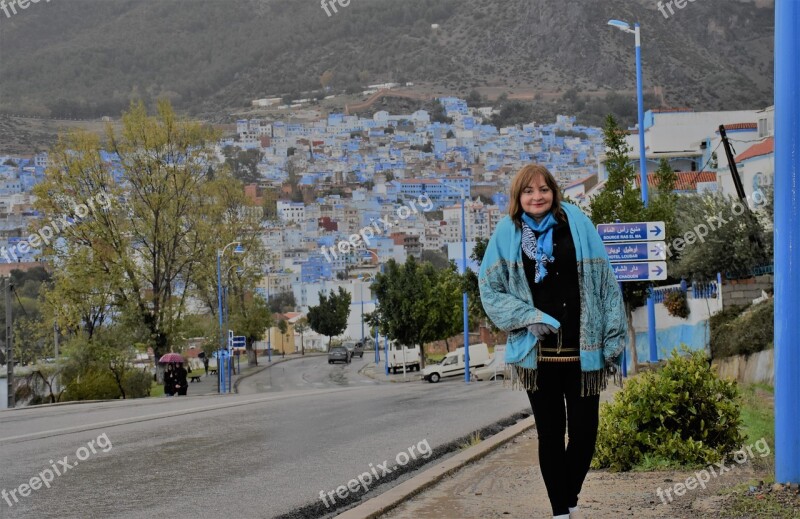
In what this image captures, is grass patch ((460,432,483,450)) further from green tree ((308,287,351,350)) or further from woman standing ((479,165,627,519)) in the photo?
green tree ((308,287,351,350))

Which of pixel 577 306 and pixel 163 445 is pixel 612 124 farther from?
pixel 577 306

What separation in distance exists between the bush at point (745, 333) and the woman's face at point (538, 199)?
16461mm

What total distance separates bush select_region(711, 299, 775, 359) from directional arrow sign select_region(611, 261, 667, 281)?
4620 mm

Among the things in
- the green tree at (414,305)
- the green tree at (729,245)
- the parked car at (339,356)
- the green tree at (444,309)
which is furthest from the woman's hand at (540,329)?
the parked car at (339,356)

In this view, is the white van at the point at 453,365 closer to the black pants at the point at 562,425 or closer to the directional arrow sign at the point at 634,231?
the directional arrow sign at the point at 634,231

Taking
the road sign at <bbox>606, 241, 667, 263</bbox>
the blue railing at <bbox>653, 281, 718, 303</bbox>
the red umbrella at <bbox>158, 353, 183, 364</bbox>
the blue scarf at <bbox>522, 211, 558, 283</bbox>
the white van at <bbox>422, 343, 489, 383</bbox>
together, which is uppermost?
the blue scarf at <bbox>522, 211, 558, 283</bbox>

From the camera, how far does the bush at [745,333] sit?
21.3m

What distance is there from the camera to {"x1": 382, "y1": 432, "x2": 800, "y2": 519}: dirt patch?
19.4ft

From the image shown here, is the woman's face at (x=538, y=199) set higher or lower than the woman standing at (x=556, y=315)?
higher

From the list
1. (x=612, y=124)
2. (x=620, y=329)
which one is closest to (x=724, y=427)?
(x=620, y=329)

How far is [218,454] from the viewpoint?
33.9 ft

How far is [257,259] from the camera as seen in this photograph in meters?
63.2

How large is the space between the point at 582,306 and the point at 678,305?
29967 millimetres

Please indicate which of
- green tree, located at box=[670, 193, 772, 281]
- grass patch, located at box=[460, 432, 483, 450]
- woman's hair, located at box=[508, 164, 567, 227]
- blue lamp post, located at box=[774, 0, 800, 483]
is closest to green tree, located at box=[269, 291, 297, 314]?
green tree, located at box=[670, 193, 772, 281]
